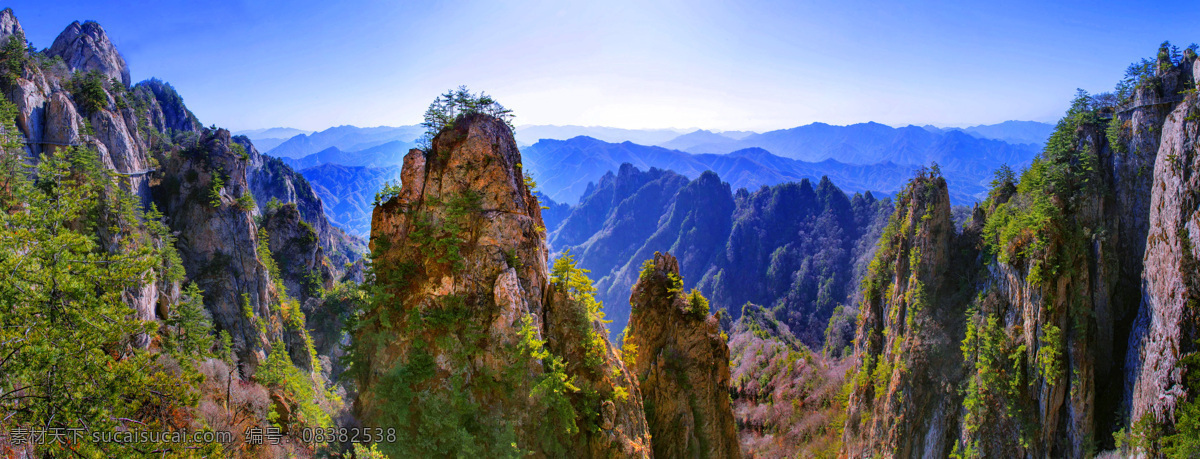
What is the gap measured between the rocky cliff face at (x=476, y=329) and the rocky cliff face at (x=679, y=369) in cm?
548

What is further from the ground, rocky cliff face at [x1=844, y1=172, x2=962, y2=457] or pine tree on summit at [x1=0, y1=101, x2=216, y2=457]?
pine tree on summit at [x1=0, y1=101, x2=216, y2=457]

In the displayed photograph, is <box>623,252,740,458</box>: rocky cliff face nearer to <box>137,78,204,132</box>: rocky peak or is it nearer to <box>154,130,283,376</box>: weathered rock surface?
<box>154,130,283,376</box>: weathered rock surface

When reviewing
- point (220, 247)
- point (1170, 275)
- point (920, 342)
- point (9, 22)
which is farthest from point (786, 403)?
point (9, 22)

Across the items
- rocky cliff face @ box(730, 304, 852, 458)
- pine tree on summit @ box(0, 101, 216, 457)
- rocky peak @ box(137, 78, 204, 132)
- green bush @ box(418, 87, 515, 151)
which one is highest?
rocky peak @ box(137, 78, 204, 132)

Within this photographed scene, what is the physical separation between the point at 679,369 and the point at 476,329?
12012 mm

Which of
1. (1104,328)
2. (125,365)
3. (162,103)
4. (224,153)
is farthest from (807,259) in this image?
(162,103)

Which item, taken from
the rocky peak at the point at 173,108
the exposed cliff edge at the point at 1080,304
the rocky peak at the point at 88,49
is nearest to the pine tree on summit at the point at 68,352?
the exposed cliff edge at the point at 1080,304

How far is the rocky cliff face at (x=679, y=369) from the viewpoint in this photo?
787 inches

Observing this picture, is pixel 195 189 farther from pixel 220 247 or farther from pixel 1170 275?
pixel 1170 275

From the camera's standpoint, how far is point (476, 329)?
1217cm

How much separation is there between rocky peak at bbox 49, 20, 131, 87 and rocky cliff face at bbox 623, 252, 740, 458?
81.2m

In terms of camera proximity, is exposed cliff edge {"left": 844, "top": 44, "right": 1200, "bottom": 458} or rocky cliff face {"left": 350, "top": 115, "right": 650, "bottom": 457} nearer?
rocky cliff face {"left": 350, "top": 115, "right": 650, "bottom": 457}

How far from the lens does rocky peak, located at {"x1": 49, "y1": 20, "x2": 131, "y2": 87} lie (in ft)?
204

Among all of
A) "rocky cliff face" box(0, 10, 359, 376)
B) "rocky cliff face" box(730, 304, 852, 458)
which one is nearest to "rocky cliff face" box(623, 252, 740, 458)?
"rocky cliff face" box(730, 304, 852, 458)
